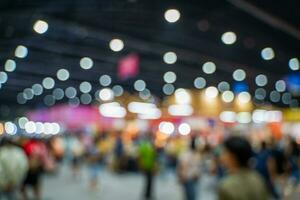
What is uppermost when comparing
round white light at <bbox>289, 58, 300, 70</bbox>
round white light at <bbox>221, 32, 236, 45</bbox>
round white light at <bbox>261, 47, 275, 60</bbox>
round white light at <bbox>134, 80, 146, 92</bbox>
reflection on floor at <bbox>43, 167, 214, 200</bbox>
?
round white light at <bbox>134, 80, 146, 92</bbox>

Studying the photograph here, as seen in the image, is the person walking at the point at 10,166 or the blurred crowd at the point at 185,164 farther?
the person walking at the point at 10,166

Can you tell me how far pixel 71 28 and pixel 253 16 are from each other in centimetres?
642

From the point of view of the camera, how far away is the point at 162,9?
659 inches

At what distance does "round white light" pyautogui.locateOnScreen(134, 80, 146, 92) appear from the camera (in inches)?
1640

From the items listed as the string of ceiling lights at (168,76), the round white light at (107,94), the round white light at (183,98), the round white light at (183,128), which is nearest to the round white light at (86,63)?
the string of ceiling lights at (168,76)

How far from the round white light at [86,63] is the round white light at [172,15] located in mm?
11595

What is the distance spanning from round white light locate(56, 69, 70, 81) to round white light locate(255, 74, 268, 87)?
1268cm

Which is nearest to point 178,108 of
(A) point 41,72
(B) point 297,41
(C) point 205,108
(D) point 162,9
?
(C) point 205,108

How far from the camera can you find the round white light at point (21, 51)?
86.3 ft

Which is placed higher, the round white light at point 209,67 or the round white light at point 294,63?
the round white light at point 209,67

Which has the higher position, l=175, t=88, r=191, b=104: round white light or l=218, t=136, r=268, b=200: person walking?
l=175, t=88, r=191, b=104: round white light

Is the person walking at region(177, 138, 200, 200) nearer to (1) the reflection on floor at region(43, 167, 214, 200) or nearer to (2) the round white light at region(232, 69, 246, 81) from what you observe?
(1) the reflection on floor at region(43, 167, 214, 200)

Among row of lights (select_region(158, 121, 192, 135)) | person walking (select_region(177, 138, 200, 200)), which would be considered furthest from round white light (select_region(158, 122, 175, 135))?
person walking (select_region(177, 138, 200, 200))

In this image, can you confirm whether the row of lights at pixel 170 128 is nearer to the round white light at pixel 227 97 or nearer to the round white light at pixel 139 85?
the round white light at pixel 227 97
